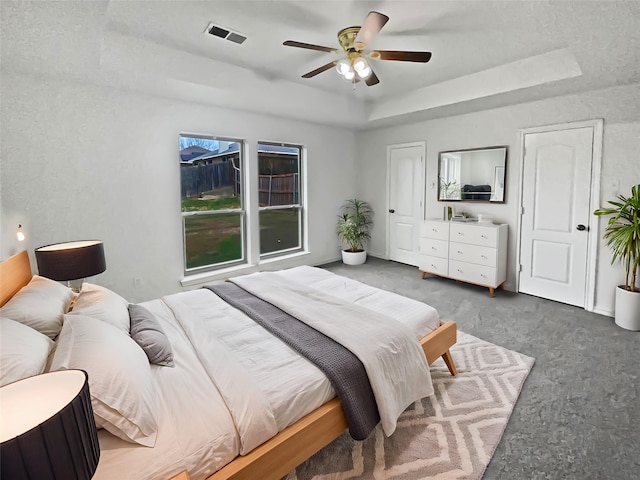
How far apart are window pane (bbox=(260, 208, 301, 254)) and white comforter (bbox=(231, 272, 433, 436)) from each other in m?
2.70

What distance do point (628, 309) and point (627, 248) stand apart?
596mm

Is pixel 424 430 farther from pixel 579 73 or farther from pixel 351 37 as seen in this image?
pixel 579 73

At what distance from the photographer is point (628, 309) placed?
123 inches

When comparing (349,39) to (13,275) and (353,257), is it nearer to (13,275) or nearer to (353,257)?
(13,275)

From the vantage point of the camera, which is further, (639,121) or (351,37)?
(639,121)

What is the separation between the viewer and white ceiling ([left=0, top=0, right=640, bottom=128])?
7.64 ft

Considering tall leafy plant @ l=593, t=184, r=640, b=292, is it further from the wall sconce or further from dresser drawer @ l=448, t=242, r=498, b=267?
the wall sconce

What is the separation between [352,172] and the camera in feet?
19.9

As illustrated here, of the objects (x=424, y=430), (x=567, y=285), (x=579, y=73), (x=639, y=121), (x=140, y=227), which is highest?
(x=579, y=73)

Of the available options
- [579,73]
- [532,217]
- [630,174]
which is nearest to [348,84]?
[579,73]

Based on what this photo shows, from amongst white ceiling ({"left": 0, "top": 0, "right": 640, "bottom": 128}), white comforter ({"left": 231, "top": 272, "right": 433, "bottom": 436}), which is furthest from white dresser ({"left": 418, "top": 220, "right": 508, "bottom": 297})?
white comforter ({"left": 231, "top": 272, "right": 433, "bottom": 436})

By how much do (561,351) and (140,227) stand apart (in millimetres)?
4374

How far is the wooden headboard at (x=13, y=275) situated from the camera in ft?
5.83

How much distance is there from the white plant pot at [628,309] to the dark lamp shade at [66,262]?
4.81 meters
